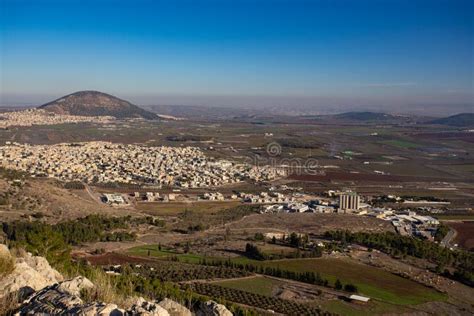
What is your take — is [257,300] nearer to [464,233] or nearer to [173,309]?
[173,309]

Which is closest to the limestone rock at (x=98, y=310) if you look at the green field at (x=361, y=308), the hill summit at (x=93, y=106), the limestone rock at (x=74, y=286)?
the limestone rock at (x=74, y=286)

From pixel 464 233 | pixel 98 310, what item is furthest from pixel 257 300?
pixel 464 233

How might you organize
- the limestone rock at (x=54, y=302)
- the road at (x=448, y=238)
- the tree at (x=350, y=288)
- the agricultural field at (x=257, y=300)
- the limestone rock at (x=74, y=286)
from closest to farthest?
the limestone rock at (x=54, y=302) → the limestone rock at (x=74, y=286) → the agricultural field at (x=257, y=300) → the tree at (x=350, y=288) → the road at (x=448, y=238)

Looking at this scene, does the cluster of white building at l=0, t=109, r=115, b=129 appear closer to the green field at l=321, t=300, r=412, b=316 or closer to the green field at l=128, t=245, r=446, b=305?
the green field at l=128, t=245, r=446, b=305

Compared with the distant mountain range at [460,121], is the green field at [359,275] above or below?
below

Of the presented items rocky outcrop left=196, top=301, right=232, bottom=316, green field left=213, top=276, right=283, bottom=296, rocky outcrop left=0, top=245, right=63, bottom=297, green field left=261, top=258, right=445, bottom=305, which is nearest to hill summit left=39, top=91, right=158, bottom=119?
green field left=261, top=258, right=445, bottom=305

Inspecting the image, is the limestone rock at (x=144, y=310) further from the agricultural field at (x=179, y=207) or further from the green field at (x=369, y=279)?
the agricultural field at (x=179, y=207)

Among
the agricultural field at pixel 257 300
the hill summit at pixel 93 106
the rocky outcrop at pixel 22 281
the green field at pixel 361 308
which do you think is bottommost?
the green field at pixel 361 308
